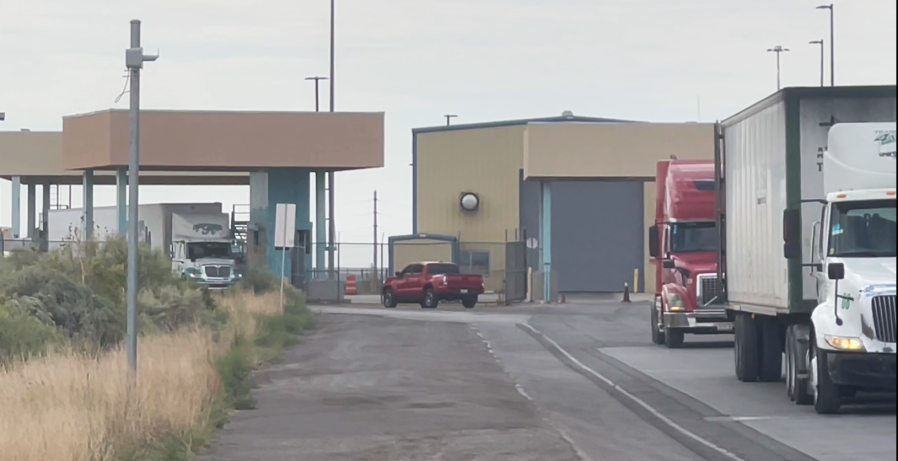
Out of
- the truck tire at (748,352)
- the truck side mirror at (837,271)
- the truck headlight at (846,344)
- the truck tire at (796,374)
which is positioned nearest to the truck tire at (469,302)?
the truck tire at (748,352)

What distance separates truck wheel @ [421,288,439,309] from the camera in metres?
51.7

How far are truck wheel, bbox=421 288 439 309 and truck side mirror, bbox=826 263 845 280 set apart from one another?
35874mm

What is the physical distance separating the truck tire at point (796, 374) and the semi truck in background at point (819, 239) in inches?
0.7

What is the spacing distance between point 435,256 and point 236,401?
159 ft

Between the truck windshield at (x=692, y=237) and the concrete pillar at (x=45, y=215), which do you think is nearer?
the truck windshield at (x=692, y=237)

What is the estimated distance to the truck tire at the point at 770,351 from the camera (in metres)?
20.9

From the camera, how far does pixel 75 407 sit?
1311cm

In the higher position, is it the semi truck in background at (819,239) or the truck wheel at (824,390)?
the semi truck in background at (819,239)

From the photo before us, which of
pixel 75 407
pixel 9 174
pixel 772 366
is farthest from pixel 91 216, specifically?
pixel 75 407

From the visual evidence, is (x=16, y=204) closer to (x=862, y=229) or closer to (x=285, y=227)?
(x=285, y=227)

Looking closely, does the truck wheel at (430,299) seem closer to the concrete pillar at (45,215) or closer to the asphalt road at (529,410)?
the concrete pillar at (45,215)

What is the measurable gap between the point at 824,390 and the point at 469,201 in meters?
53.9

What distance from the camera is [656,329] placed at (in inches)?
1196

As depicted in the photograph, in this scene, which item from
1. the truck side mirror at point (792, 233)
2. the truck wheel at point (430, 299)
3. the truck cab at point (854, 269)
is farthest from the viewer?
the truck wheel at point (430, 299)
